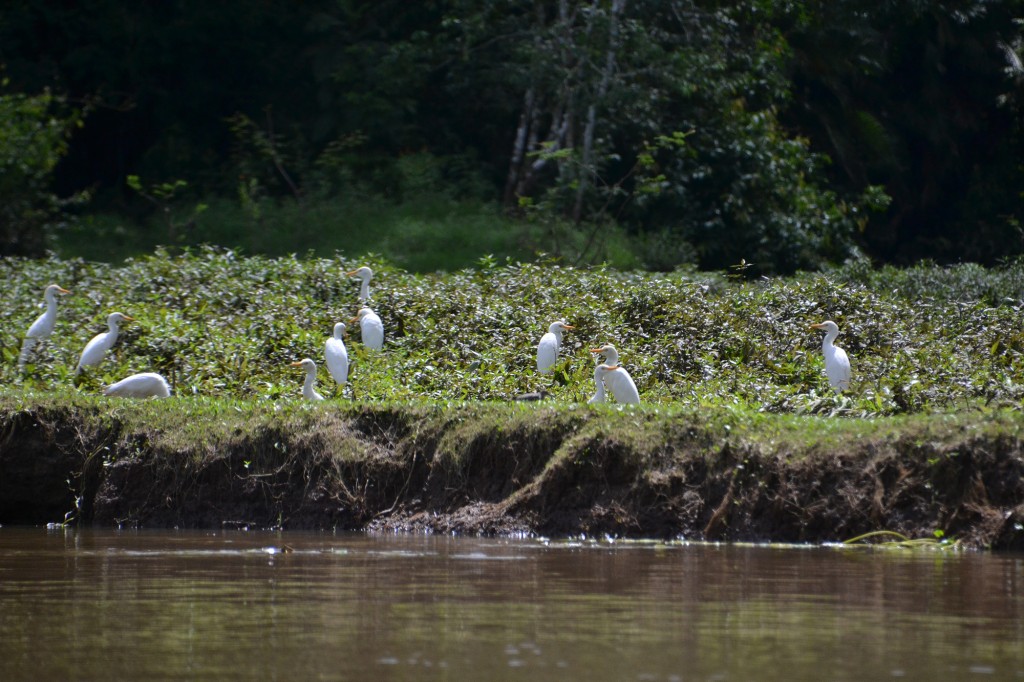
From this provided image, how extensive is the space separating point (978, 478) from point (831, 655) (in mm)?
3591

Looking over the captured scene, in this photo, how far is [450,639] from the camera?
637cm

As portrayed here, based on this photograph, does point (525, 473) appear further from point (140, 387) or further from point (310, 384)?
point (140, 387)

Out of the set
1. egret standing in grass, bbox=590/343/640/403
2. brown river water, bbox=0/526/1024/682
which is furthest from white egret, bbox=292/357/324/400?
brown river water, bbox=0/526/1024/682

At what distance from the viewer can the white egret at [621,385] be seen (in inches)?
470

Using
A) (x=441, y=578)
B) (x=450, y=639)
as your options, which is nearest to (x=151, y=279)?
(x=441, y=578)

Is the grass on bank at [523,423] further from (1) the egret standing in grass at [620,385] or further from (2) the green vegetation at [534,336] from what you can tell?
(1) the egret standing in grass at [620,385]

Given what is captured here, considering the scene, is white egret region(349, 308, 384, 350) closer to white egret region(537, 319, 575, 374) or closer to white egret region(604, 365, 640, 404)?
white egret region(537, 319, 575, 374)

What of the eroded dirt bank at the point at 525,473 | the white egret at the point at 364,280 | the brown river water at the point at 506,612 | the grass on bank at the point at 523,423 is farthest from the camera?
the white egret at the point at 364,280

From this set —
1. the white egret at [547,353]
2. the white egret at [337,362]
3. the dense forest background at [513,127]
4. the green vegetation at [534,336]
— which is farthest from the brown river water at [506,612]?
the dense forest background at [513,127]

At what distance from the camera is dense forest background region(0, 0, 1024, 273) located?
2570 centimetres

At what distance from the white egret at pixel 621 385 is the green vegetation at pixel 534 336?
0.39 m

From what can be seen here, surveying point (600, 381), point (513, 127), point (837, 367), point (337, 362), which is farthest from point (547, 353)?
point (513, 127)

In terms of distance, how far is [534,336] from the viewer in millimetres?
14969

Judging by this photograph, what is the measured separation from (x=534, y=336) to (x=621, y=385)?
10.0ft
